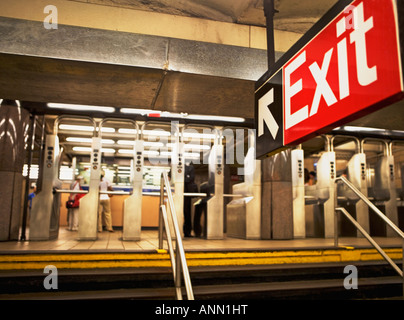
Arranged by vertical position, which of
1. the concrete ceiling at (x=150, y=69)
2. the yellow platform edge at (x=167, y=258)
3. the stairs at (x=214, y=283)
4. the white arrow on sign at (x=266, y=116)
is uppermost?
the concrete ceiling at (x=150, y=69)

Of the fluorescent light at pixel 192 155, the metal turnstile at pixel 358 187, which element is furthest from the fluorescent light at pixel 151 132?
the metal turnstile at pixel 358 187

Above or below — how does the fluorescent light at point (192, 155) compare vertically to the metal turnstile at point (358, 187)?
above

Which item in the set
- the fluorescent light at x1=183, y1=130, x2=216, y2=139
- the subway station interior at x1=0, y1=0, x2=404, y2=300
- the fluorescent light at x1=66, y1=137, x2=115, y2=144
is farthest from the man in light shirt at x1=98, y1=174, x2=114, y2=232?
the fluorescent light at x1=183, y1=130, x2=216, y2=139

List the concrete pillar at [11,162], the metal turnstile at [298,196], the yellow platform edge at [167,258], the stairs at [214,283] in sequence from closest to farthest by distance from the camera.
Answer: the stairs at [214,283], the yellow platform edge at [167,258], the concrete pillar at [11,162], the metal turnstile at [298,196]

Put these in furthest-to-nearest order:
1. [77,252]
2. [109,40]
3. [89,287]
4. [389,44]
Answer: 1. [77,252]
2. [89,287]
3. [109,40]
4. [389,44]

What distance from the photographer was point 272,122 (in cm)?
250

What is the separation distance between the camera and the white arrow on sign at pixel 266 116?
8.14ft

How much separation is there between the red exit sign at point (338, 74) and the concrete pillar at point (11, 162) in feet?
15.9

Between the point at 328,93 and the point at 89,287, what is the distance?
312 cm

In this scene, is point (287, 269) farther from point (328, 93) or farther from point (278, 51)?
point (328, 93)

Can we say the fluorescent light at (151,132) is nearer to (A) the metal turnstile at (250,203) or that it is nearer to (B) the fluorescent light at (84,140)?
(B) the fluorescent light at (84,140)

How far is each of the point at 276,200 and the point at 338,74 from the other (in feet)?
17.5
